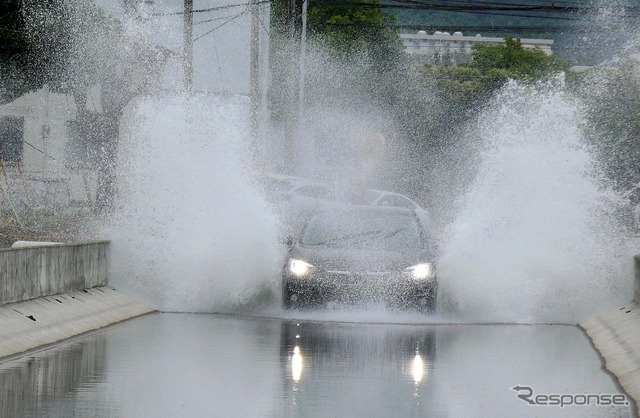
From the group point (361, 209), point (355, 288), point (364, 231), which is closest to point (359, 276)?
point (355, 288)

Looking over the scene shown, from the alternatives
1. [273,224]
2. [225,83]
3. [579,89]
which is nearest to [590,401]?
[273,224]

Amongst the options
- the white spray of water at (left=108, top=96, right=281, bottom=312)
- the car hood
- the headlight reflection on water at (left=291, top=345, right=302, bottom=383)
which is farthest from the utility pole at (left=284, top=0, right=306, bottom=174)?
the headlight reflection on water at (left=291, top=345, right=302, bottom=383)

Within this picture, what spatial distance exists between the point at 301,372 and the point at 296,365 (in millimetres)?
643

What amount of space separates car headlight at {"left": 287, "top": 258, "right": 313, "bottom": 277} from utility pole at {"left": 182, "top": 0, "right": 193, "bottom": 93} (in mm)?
16106

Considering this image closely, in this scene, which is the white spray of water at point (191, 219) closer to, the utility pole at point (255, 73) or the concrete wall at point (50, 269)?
the concrete wall at point (50, 269)

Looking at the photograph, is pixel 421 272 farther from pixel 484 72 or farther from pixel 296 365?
pixel 484 72

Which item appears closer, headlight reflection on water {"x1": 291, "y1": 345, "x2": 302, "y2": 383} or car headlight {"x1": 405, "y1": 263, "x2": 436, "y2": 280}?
headlight reflection on water {"x1": 291, "y1": 345, "x2": 302, "y2": 383}

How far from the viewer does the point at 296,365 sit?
15.7 metres

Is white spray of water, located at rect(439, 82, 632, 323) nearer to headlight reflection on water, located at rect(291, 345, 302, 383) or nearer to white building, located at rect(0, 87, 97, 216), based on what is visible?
headlight reflection on water, located at rect(291, 345, 302, 383)

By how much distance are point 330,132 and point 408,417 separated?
48792mm

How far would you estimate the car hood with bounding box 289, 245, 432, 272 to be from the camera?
22297 millimetres

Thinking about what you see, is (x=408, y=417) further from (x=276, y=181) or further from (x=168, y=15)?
(x=168, y=15)

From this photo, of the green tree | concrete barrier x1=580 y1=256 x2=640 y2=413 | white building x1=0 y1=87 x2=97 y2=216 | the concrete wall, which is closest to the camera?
concrete barrier x1=580 y1=256 x2=640 y2=413

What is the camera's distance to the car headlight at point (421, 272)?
22312mm
